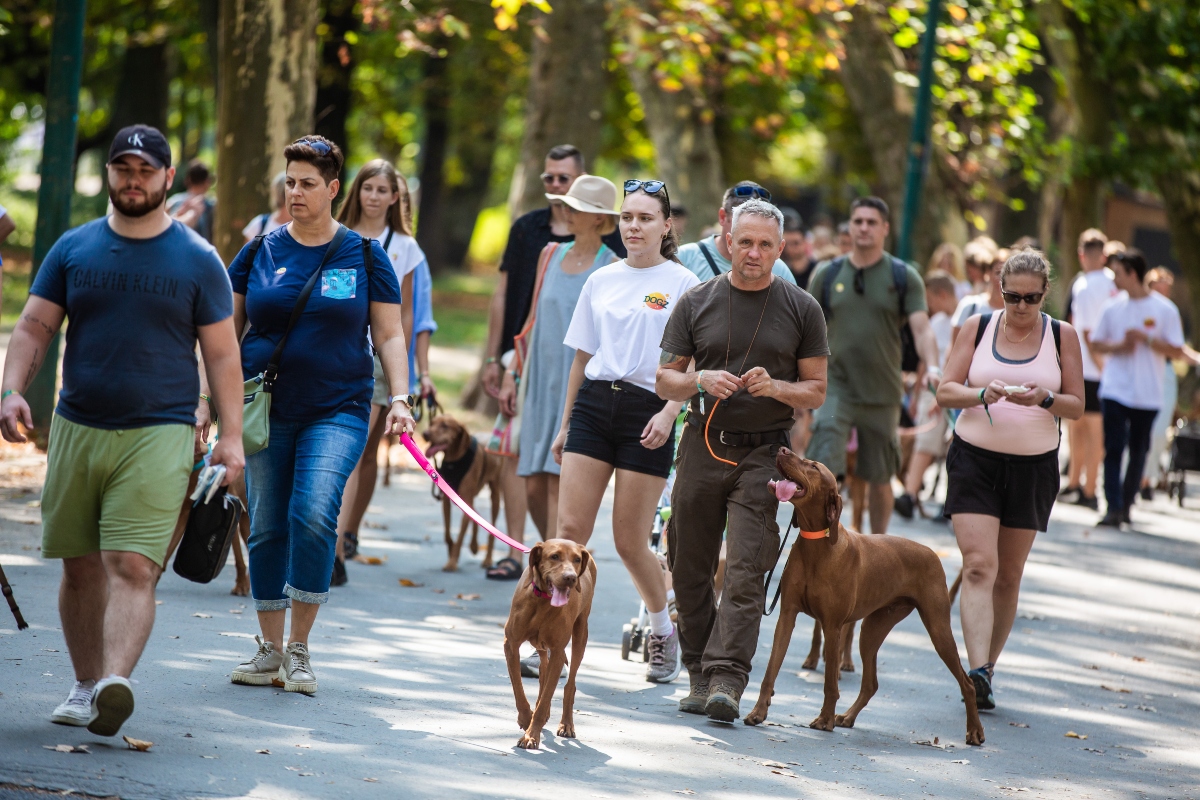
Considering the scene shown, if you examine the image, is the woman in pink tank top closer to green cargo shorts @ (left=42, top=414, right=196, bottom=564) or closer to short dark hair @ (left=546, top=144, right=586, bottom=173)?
short dark hair @ (left=546, top=144, right=586, bottom=173)

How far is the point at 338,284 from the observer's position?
5.84 m

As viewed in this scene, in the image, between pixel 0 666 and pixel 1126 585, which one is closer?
pixel 0 666

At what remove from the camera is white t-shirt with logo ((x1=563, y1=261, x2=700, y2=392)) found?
6.59 m

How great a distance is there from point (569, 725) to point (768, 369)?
171 cm

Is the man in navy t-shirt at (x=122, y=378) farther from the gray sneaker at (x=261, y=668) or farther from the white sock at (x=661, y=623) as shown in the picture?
the white sock at (x=661, y=623)

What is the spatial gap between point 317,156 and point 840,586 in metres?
2.86

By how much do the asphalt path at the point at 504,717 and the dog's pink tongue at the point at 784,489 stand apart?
1.03 m

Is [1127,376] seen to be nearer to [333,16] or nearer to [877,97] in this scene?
[877,97]

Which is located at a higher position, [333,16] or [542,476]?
[333,16]

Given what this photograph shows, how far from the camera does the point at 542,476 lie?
803cm

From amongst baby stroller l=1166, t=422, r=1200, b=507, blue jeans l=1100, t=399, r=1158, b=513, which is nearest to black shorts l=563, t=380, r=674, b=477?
blue jeans l=1100, t=399, r=1158, b=513

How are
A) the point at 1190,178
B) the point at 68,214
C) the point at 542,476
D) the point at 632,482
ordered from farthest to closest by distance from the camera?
the point at 1190,178 → the point at 68,214 → the point at 542,476 → the point at 632,482

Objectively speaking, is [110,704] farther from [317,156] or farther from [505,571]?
[505,571]

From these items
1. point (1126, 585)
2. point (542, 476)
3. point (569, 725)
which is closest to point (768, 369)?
point (569, 725)
